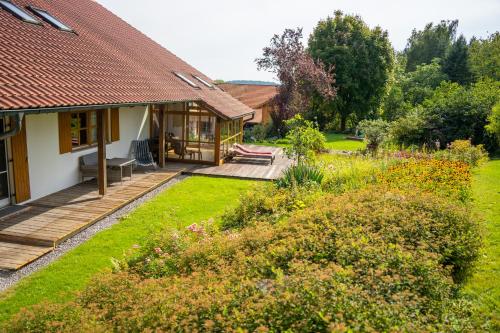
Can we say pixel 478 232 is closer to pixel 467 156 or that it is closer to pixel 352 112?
pixel 467 156

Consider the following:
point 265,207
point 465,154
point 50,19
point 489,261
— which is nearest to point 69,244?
point 265,207

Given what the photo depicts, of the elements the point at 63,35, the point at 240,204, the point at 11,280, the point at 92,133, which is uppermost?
the point at 63,35

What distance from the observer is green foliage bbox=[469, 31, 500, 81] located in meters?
45.5

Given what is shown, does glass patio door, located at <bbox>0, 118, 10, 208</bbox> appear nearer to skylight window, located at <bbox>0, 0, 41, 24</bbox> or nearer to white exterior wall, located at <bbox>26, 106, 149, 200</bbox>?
white exterior wall, located at <bbox>26, 106, 149, 200</bbox>

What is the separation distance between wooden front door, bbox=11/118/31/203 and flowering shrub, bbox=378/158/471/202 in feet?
26.6

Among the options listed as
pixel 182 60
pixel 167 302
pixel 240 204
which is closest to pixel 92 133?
pixel 240 204

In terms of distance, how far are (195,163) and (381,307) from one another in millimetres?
12777

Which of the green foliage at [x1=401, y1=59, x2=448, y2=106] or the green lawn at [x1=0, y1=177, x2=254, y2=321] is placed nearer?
the green lawn at [x1=0, y1=177, x2=254, y2=321]

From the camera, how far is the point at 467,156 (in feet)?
48.2

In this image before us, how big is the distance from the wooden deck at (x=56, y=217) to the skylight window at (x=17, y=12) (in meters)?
4.56

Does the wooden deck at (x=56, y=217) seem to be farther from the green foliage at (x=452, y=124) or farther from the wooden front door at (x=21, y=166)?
the green foliage at (x=452, y=124)

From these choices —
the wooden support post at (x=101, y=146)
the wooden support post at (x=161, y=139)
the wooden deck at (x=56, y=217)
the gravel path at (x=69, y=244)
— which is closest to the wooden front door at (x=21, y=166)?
the wooden deck at (x=56, y=217)

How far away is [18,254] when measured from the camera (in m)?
6.81

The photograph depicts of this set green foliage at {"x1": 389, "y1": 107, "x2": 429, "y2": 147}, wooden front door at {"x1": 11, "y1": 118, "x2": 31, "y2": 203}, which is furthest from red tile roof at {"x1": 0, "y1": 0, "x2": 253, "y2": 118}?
green foliage at {"x1": 389, "y1": 107, "x2": 429, "y2": 147}
